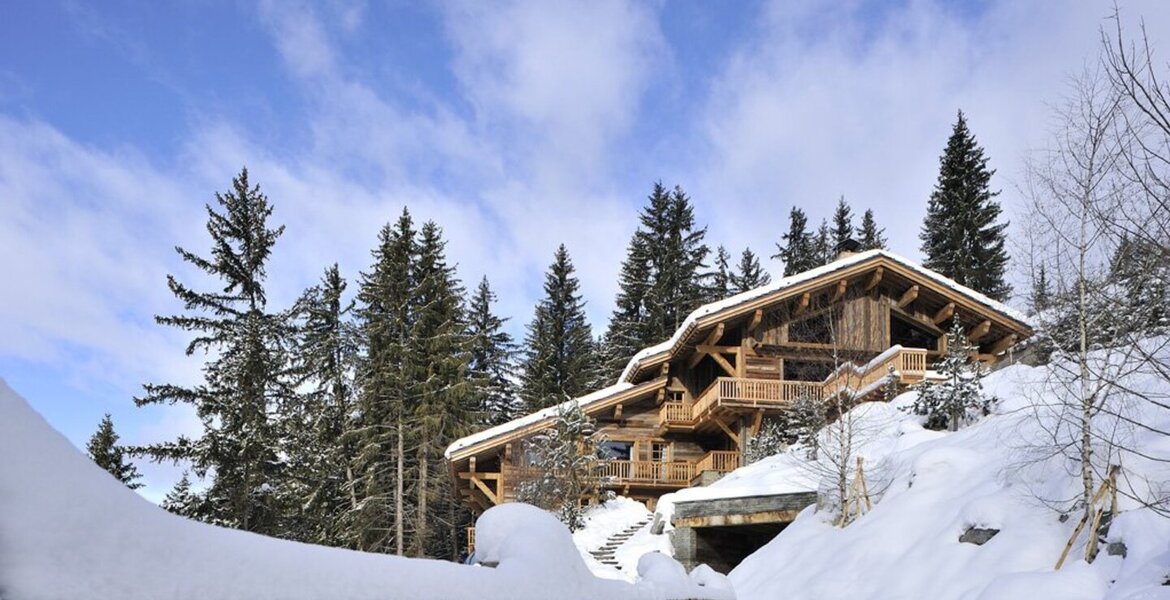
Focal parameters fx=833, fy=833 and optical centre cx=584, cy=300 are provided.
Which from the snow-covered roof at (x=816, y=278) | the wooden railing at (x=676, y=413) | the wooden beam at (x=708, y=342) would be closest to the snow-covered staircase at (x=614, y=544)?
the wooden railing at (x=676, y=413)

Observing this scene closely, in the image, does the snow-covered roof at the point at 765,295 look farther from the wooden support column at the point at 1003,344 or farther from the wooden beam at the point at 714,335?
the wooden support column at the point at 1003,344

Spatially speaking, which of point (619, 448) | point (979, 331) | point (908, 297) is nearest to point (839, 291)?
point (908, 297)

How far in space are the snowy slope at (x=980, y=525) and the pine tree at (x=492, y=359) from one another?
821 inches

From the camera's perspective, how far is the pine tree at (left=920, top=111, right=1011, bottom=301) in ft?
108

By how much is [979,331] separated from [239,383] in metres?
19.4

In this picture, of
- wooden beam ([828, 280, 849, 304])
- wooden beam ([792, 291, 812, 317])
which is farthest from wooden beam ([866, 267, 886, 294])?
wooden beam ([792, 291, 812, 317])

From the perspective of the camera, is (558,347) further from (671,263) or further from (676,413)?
(676,413)

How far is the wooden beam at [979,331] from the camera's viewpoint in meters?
22.1

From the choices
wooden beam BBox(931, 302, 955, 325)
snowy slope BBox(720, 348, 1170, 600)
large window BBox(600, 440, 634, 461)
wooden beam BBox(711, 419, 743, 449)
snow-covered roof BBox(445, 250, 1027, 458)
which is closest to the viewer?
snowy slope BBox(720, 348, 1170, 600)

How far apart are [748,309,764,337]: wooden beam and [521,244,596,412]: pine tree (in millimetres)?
10599

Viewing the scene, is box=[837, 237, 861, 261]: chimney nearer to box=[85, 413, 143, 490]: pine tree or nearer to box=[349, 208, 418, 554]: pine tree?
box=[349, 208, 418, 554]: pine tree

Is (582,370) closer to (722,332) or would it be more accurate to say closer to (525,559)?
(722,332)

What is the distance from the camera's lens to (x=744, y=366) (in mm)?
22000

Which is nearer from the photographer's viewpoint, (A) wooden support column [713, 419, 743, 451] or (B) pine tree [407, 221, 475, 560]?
(A) wooden support column [713, 419, 743, 451]
